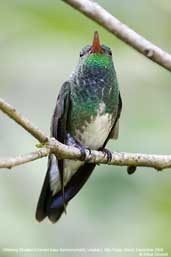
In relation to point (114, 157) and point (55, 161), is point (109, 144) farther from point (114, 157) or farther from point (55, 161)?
point (114, 157)

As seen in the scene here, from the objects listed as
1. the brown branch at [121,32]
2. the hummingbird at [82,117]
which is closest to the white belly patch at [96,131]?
the hummingbird at [82,117]

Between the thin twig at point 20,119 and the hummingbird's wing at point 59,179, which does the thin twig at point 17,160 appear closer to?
the thin twig at point 20,119

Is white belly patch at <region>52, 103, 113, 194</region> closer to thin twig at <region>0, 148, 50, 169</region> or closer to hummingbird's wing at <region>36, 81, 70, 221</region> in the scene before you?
hummingbird's wing at <region>36, 81, 70, 221</region>

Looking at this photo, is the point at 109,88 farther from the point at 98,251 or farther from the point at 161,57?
the point at 161,57

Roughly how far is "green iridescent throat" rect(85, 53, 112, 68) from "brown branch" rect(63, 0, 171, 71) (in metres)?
1.56

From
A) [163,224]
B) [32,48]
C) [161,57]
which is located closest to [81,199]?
[163,224]

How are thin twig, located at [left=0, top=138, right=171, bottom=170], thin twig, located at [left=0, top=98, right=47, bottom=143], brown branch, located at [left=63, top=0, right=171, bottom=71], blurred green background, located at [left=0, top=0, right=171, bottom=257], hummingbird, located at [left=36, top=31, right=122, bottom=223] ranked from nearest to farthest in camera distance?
1. brown branch, located at [left=63, top=0, right=171, bottom=71]
2. thin twig, located at [left=0, top=98, right=47, bottom=143]
3. thin twig, located at [left=0, top=138, right=171, bottom=170]
4. hummingbird, located at [left=36, top=31, right=122, bottom=223]
5. blurred green background, located at [left=0, top=0, right=171, bottom=257]

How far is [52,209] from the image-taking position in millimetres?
3875

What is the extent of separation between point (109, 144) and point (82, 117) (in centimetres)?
53

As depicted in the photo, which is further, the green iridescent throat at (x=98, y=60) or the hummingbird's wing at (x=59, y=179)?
the hummingbird's wing at (x=59, y=179)

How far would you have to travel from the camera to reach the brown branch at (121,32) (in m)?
1.71

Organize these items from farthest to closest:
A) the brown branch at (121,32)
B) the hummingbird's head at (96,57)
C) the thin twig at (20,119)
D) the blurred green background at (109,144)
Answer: the blurred green background at (109,144) → the hummingbird's head at (96,57) → the thin twig at (20,119) → the brown branch at (121,32)

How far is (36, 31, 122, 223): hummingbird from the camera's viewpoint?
3.55 metres

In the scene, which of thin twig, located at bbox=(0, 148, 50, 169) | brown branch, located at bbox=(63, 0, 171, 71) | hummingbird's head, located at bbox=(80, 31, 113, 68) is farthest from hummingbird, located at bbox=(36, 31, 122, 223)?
brown branch, located at bbox=(63, 0, 171, 71)
